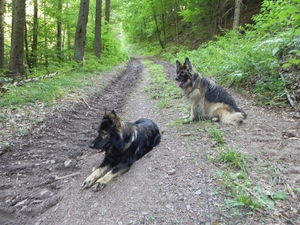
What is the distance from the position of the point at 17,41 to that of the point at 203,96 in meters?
7.77

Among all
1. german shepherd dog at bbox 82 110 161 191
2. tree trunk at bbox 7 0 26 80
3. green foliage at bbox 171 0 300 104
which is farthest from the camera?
tree trunk at bbox 7 0 26 80

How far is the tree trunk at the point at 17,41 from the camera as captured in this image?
8.63m

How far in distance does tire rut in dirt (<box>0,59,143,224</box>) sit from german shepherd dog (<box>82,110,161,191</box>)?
2.37 ft

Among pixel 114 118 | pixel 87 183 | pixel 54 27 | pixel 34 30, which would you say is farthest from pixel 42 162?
pixel 54 27

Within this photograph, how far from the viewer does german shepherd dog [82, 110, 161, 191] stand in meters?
3.70

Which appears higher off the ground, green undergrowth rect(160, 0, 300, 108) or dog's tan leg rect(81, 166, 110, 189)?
green undergrowth rect(160, 0, 300, 108)

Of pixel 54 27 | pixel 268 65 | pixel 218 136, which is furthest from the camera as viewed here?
pixel 54 27

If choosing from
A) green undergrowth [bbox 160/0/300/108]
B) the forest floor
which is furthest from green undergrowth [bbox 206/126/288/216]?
green undergrowth [bbox 160/0/300/108]

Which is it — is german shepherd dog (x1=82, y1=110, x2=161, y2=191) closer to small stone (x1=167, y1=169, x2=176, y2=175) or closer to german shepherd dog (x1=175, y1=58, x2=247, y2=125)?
small stone (x1=167, y1=169, x2=176, y2=175)

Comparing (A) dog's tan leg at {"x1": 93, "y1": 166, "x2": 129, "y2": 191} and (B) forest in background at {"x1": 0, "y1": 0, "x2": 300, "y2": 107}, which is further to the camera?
(B) forest in background at {"x1": 0, "y1": 0, "x2": 300, "y2": 107}

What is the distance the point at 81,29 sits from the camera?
43.1 ft

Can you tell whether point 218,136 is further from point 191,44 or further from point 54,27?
point 191,44

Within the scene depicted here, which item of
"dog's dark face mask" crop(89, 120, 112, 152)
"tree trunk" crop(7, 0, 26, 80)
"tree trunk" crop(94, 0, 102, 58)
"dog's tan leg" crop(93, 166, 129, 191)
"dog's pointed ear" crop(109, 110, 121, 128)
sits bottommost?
"dog's tan leg" crop(93, 166, 129, 191)

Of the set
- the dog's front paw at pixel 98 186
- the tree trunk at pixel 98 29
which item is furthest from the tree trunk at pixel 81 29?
the dog's front paw at pixel 98 186
